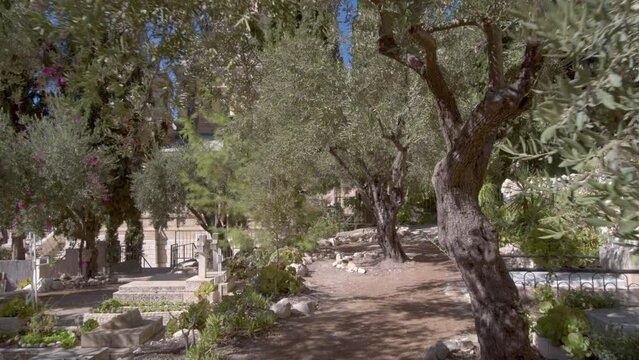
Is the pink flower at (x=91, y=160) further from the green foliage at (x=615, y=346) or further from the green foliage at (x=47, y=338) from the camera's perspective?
the green foliage at (x=615, y=346)

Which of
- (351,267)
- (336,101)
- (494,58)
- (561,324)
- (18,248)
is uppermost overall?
(336,101)

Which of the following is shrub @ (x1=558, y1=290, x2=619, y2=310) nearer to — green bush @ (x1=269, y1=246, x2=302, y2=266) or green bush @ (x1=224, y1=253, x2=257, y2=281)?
green bush @ (x1=269, y1=246, x2=302, y2=266)

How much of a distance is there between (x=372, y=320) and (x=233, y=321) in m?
2.45

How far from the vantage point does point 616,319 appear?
6941 mm

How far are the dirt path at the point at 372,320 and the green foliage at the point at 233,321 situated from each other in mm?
245

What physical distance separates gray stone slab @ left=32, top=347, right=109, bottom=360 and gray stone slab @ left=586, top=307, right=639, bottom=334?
714 centimetres

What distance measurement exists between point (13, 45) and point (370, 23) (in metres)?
5.38

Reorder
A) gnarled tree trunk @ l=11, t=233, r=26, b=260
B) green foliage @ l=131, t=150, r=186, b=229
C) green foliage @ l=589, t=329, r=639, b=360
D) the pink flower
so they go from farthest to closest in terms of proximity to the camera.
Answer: gnarled tree trunk @ l=11, t=233, r=26, b=260 → green foliage @ l=131, t=150, r=186, b=229 → the pink flower → green foliage @ l=589, t=329, r=639, b=360

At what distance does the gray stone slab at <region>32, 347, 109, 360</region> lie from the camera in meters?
8.91

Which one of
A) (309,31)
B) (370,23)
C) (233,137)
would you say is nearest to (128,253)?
(233,137)

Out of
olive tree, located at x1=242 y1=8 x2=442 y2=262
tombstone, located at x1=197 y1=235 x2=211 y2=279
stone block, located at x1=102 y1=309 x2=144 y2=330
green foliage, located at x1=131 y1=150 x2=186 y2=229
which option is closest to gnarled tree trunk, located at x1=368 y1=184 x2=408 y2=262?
olive tree, located at x1=242 y1=8 x2=442 y2=262

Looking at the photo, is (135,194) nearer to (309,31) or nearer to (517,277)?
(309,31)

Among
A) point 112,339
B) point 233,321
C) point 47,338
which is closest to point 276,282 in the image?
point 233,321

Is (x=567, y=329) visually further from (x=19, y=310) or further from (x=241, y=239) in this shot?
(x=241, y=239)
